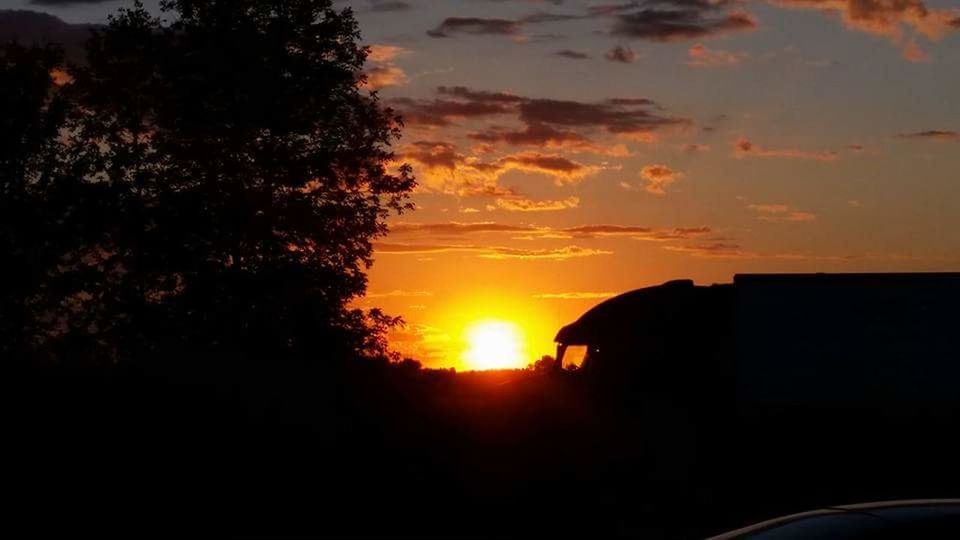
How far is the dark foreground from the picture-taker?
69.2ft

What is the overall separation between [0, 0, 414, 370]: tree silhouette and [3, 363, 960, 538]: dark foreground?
9822 millimetres

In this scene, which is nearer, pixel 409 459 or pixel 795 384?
pixel 409 459

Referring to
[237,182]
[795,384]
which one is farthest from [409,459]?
[237,182]

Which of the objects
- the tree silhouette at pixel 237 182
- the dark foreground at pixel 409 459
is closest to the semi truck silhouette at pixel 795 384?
the dark foreground at pixel 409 459

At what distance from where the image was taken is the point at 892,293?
85.3ft

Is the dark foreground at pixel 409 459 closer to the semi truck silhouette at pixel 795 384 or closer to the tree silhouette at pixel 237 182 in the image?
the semi truck silhouette at pixel 795 384

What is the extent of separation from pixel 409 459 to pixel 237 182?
1545cm

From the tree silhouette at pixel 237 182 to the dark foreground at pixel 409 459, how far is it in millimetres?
9822

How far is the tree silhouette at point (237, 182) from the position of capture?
37.7m

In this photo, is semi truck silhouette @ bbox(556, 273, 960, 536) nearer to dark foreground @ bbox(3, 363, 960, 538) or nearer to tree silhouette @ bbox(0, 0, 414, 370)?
dark foreground @ bbox(3, 363, 960, 538)

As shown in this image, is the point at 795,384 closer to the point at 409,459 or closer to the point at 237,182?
the point at 409,459

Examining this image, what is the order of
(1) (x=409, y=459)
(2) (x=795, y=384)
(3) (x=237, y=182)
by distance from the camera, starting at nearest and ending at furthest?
(1) (x=409, y=459), (2) (x=795, y=384), (3) (x=237, y=182)

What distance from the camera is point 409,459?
24.3m

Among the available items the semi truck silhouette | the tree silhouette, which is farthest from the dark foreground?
the tree silhouette
